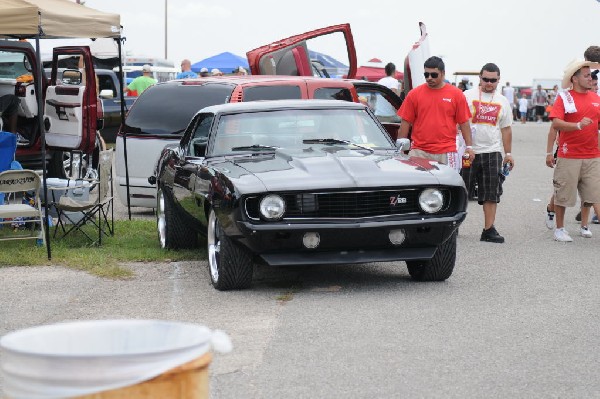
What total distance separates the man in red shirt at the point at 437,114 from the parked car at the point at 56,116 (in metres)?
4.09

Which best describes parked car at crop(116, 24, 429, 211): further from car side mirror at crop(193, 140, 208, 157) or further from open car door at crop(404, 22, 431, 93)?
car side mirror at crop(193, 140, 208, 157)

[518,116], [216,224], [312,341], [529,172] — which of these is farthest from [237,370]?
[518,116]

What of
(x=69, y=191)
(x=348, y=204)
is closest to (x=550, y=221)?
(x=348, y=204)

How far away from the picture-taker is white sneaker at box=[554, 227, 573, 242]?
472 inches

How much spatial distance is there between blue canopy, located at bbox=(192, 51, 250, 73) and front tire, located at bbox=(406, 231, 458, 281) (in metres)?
33.7

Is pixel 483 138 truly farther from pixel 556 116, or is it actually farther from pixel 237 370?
pixel 237 370

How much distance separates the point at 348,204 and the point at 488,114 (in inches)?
148

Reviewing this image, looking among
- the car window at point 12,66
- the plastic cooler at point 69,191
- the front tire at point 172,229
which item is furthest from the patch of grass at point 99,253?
the car window at point 12,66

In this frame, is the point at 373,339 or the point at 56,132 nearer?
the point at 373,339

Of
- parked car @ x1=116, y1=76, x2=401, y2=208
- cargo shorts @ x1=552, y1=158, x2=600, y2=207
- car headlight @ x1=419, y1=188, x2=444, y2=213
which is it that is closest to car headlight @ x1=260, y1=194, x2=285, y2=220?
car headlight @ x1=419, y1=188, x2=444, y2=213

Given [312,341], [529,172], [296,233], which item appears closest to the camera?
[312,341]

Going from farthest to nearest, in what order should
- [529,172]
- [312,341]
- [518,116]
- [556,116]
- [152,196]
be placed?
[518,116] → [529,172] → [152,196] → [556,116] → [312,341]

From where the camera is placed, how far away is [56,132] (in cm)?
1405

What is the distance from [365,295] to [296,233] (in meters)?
0.68
